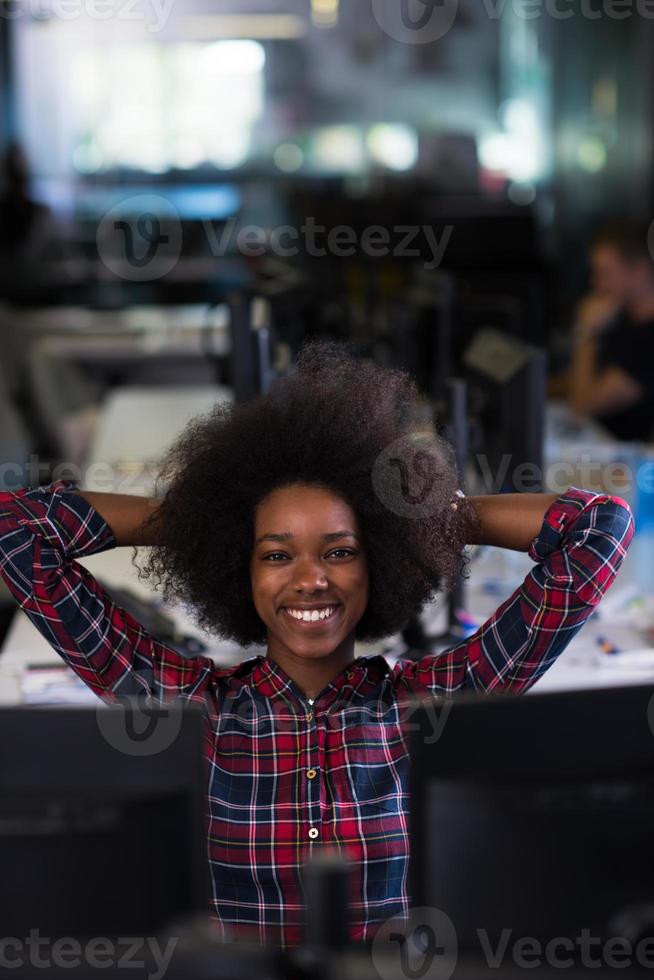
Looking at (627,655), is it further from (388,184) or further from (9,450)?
(388,184)

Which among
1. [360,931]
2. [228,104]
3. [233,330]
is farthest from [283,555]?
[228,104]

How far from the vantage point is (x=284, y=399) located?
1.51 meters

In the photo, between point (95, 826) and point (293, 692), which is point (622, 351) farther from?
point (95, 826)

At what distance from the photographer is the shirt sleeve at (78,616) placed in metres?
1.41

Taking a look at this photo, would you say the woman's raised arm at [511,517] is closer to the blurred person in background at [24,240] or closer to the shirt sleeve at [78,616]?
the shirt sleeve at [78,616]

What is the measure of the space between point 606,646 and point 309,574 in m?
0.92

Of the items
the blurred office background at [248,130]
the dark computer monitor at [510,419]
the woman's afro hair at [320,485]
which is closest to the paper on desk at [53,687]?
the woman's afro hair at [320,485]

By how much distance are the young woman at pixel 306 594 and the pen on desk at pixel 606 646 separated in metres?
0.67

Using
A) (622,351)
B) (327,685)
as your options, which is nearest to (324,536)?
(327,685)

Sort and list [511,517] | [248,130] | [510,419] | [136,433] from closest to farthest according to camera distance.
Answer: [511,517] → [510,419] → [136,433] → [248,130]

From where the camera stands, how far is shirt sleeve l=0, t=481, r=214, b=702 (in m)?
1.41

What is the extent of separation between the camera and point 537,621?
4.53 ft

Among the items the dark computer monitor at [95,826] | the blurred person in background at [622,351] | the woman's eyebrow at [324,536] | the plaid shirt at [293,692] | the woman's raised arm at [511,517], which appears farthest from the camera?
the blurred person in background at [622,351]

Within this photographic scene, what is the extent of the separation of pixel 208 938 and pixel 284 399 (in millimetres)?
756
